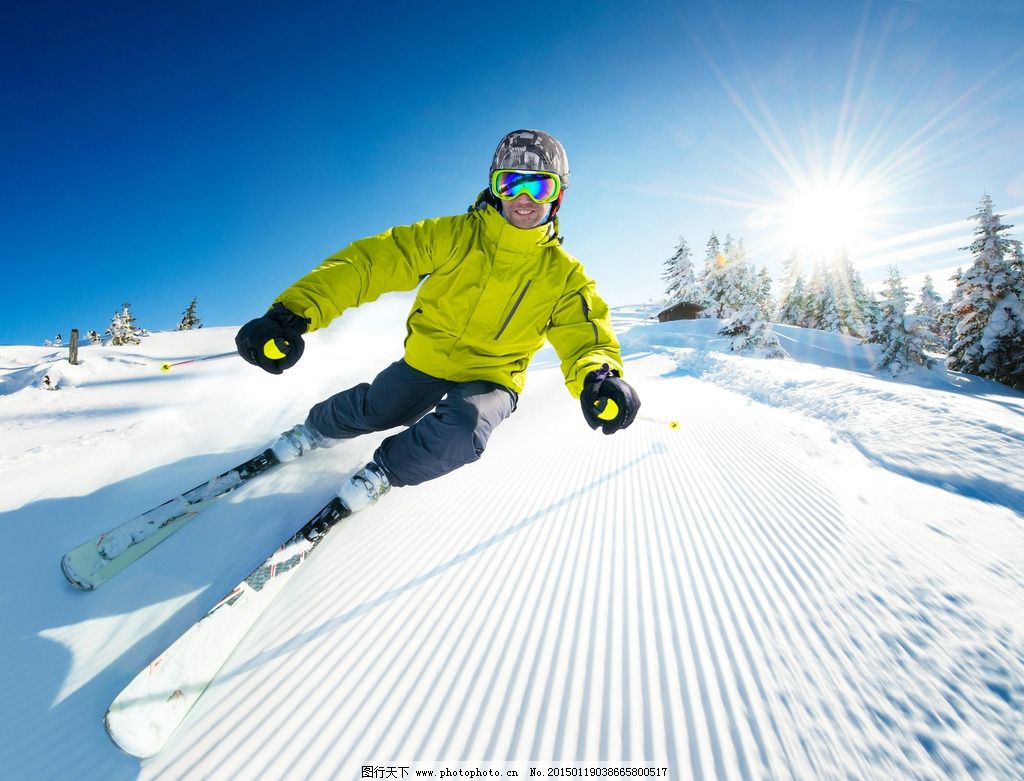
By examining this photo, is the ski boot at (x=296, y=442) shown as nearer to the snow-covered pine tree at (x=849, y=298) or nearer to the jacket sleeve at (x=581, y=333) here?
the jacket sleeve at (x=581, y=333)

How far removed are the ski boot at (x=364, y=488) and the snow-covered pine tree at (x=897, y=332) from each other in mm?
28751

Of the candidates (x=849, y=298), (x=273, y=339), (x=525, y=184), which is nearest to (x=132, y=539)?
(x=273, y=339)

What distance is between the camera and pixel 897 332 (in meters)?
21.7

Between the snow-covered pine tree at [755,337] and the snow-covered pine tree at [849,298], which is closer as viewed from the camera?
the snow-covered pine tree at [755,337]

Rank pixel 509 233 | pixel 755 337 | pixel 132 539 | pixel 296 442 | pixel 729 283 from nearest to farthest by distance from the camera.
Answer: pixel 132 539
pixel 509 233
pixel 296 442
pixel 755 337
pixel 729 283

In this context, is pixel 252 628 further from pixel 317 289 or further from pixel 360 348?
pixel 360 348

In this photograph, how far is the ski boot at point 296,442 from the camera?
9.05 ft

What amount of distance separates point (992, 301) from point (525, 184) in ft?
90.4

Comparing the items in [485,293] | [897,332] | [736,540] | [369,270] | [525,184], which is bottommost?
[897,332]

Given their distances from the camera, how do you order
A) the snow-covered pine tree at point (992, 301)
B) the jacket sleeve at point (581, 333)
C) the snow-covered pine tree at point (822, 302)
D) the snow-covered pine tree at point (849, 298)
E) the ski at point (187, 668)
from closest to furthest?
the ski at point (187, 668), the jacket sleeve at point (581, 333), the snow-covered pine tree at point (992, 301), the snow-covered pine tree at point (849, 298), the snow-covered pine tree at point (822, 302)

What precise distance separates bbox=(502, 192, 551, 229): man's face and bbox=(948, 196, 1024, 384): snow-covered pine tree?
26823 mm

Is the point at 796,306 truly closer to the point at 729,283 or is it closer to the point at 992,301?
the point at 729,283

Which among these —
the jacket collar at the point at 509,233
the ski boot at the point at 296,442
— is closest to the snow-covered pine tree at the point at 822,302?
the jacket collar at the point at 509,233

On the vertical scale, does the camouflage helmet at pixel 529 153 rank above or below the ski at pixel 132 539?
above
